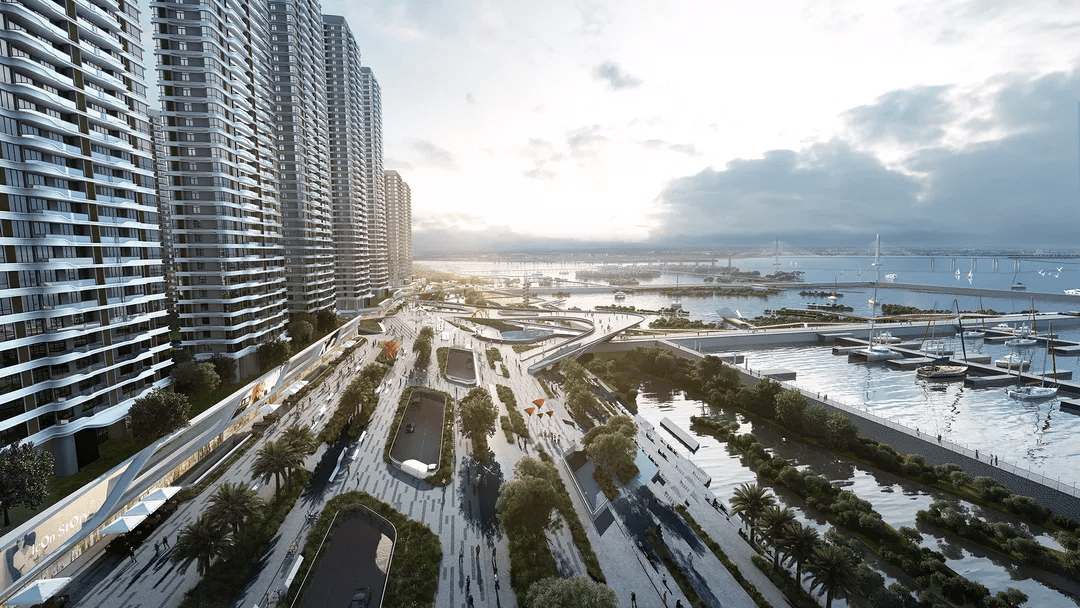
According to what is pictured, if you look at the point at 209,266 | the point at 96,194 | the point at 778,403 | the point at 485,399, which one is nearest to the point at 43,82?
the point at 96,194

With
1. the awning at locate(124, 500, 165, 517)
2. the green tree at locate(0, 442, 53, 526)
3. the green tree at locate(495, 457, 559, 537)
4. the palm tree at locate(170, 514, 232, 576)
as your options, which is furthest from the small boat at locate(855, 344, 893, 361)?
the green tree at locate(0, 442, 53, 526)

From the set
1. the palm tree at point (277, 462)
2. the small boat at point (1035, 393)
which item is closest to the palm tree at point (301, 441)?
the palm tree at point (277, 462)

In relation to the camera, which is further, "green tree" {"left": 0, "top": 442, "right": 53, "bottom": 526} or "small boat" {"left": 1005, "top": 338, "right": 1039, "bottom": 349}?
"small boat" {"left": 1005, "top": 338, "right": 1039, "bottom": 349}

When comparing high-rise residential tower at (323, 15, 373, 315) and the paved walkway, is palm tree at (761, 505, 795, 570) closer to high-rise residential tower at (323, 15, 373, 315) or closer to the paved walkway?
the paved walkway

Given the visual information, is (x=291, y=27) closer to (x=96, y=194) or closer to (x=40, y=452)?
(x=96, y=194)

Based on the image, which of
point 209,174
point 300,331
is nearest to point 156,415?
point 209,174
